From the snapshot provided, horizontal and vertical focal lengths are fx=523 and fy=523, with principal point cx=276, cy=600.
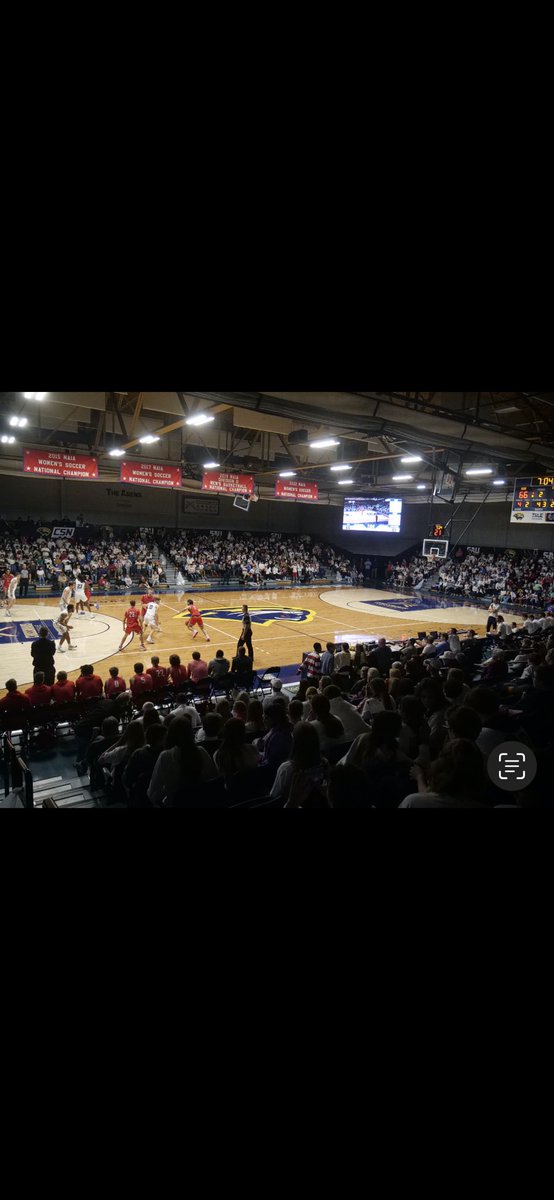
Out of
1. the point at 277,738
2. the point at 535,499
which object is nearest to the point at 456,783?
the point at 277,738

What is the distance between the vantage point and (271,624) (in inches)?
663

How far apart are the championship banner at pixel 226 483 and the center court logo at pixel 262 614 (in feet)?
13.8

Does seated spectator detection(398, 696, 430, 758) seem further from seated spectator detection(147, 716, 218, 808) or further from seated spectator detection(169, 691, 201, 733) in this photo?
seated spectator detection(169, 691, 201, 733)

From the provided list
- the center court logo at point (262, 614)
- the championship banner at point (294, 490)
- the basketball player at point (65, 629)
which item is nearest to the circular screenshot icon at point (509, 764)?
the basketball player at point (65, 629)

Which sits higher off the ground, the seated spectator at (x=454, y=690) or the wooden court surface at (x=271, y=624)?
the seated spectator at (x=454, y=690)

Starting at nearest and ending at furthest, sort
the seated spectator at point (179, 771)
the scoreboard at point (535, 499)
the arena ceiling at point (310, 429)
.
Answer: the seated spectator at point (179, 771) < the arena ceiling at point (310, 429) < the scoreboard at point (535, 499)

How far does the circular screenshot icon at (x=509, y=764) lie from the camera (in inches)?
159

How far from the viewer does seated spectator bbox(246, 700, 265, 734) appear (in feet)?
17.5

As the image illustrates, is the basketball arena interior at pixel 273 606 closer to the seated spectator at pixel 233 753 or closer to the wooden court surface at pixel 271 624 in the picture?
the seated spectator at pixel 233 753

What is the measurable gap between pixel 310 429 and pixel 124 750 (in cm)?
1549

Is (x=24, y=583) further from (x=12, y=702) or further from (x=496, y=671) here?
(x=496, y=671)
